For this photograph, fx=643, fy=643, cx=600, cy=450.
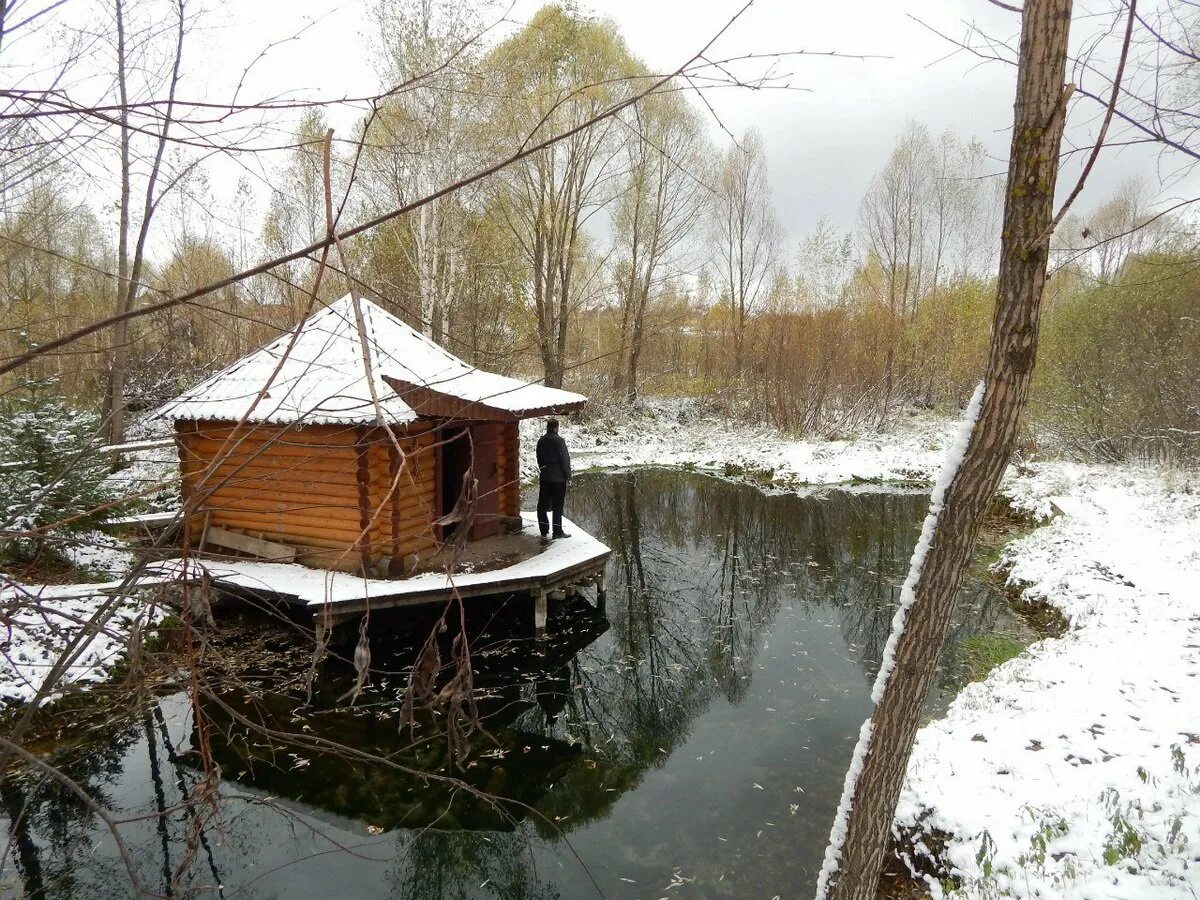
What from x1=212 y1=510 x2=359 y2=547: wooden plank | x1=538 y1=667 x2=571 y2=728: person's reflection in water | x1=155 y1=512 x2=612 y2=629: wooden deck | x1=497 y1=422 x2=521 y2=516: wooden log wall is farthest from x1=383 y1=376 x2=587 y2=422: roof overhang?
x1=538 y1=667 x2=571 y2=728: person's reflection in water

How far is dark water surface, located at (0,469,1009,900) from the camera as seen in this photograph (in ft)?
14.7

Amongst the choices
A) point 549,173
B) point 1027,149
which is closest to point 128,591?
point 1027,149

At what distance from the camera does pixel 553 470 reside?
8703mm

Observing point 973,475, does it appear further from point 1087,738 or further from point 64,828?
point 64,828

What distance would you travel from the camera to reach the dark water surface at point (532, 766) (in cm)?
448

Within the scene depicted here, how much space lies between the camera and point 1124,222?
18359 millimetres

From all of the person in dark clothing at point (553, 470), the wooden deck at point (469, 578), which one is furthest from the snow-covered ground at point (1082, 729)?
the person in dark clothing at point (553, 470)

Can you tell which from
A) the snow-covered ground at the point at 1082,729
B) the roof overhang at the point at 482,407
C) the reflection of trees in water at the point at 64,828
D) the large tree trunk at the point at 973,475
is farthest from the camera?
the roof overhang at the point at 482,407

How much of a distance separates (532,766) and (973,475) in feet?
15.3

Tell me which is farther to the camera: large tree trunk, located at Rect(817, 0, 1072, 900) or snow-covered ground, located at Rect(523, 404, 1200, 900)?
snow-covered ground, located at Rect(523, 404, 1200, 900)

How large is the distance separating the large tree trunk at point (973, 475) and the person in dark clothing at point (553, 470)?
6.12 m

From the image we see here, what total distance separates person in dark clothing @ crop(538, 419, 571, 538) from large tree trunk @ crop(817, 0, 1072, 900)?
6.12 metres

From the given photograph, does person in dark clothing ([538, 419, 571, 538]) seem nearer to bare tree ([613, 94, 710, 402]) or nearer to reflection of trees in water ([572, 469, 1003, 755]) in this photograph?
reflection of trees in water ([572, 469, 1003, 755])

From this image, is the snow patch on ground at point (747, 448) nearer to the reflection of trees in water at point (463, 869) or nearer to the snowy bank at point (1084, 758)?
the snowy bank at point (1084, 758)
